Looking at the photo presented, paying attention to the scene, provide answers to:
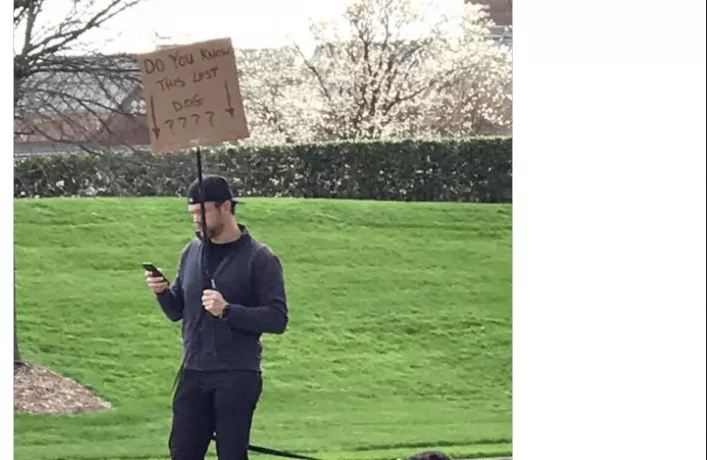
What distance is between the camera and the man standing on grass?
3203 millimetres

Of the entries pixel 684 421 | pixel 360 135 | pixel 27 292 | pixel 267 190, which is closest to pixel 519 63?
pixel 360 135

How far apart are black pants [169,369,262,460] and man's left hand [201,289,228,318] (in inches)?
6.3

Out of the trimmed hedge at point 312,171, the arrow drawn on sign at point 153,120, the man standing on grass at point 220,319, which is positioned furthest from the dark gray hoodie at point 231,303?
the arrow drawn on sign at point 153,120

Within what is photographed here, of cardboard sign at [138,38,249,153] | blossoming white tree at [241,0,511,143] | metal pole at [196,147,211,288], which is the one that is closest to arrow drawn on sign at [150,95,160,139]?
cardboard sign at [138,38,249,153]

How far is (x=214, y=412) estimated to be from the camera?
322 cm

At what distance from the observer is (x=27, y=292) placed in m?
3.30

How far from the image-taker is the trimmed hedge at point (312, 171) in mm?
3297

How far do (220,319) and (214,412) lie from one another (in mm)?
249

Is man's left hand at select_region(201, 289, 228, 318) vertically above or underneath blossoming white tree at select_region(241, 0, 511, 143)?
underneath

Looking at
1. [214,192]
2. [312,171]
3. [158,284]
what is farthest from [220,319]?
[312,171]

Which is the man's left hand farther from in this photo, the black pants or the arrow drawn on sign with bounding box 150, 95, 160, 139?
the arrow drawn on sign with bounding box 150, 95, 160, 139

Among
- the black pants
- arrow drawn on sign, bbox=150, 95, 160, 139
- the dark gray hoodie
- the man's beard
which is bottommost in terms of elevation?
the black pants

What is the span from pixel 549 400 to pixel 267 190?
37.5 inches

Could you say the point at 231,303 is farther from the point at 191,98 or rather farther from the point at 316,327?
the point at 191,98
